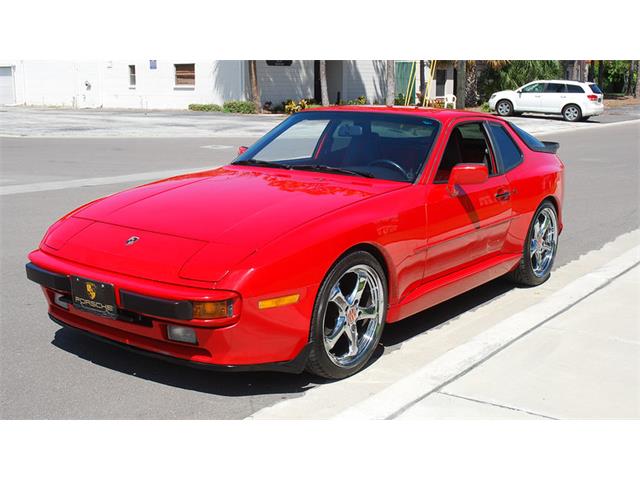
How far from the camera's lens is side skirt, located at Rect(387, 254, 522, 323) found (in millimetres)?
4891

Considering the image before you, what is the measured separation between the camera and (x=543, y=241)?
6758 mm

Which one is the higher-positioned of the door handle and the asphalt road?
the door handle

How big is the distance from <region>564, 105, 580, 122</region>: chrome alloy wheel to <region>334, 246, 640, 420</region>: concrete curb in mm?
27462

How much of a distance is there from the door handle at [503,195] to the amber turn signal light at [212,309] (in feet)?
9.11

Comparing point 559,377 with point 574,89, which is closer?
point 559,377

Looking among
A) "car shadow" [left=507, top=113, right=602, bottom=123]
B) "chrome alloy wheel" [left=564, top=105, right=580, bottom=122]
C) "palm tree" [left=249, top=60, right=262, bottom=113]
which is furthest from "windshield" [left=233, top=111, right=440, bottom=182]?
"car shadow" [left=507, top=113, right=602, bottom=123]

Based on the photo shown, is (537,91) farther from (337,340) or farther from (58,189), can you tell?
(337,340)

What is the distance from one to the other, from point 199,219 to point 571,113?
1231 inches

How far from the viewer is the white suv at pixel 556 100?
107 ft

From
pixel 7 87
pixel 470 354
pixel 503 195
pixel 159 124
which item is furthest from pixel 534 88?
pixel 470 354

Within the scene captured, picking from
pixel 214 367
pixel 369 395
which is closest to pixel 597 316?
pixel 369 395

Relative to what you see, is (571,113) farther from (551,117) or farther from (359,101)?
(359,101)

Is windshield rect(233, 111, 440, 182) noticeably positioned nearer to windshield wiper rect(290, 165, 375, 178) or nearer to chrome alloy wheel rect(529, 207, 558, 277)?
windshield wiper rect(290, 165, 375, 178)

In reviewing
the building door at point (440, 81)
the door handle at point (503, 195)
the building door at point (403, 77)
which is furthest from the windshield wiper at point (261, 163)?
the building door at point (440, 81)
